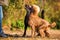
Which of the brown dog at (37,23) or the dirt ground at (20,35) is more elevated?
the brown dog at (37,23)

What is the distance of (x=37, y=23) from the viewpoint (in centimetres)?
278

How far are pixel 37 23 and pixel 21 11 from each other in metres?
0.30

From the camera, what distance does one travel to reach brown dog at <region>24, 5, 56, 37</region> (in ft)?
9.05

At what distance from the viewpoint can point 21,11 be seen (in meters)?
2.79

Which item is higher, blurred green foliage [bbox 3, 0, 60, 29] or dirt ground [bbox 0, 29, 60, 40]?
blurred green foliage [bbox 3, 0, 60, 29]

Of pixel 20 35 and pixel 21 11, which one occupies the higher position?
pixel 21 11

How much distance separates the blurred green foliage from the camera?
277cm

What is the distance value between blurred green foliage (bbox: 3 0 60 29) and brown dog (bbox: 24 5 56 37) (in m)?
0.07

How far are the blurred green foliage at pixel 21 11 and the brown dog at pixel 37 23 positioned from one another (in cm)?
7

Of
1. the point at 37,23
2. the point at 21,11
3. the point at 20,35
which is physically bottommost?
the point at 20,35

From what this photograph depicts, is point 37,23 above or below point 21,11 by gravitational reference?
below

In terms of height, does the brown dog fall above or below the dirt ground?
above

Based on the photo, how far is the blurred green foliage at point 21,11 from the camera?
2.77m

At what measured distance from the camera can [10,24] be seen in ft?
9.14
